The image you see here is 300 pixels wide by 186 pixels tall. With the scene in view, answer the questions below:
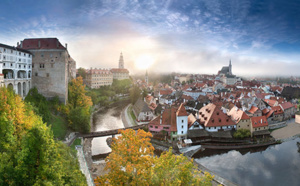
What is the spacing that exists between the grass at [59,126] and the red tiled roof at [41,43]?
10.9 m

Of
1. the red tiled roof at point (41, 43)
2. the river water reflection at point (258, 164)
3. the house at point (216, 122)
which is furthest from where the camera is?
the red tiled roof at point (41, 43)

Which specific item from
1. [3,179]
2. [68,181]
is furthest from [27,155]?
[68,181]

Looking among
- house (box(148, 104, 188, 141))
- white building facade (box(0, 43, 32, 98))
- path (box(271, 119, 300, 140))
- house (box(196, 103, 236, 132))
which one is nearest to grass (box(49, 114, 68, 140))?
white building facade (box(0, 43, 32, 98))

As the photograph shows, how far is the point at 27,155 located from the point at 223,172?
16.4 metres

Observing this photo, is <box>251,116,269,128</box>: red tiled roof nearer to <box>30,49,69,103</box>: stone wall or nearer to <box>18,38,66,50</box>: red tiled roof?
<box>30,49,69,103</box>: stone wall

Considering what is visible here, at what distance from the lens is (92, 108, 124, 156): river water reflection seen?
71.6 feet

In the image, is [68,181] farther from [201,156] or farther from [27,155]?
[201,156]

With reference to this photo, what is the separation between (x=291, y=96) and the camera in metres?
51.3

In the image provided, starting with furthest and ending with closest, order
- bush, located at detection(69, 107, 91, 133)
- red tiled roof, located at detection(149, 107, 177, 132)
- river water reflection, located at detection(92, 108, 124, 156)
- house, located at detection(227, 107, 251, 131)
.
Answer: house, located at detection(227, 107, 251, 131)
bush, located at detection(69, 107, 91, 133)
red tiled roof, located at detection(149, 107, 177, 132)
river water reflection, located at detection(92, 108, 124, 156)

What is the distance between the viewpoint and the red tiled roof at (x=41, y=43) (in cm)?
2727

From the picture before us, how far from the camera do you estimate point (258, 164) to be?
18.9 meters

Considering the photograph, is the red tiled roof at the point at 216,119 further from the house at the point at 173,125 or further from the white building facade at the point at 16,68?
the white building facade at the point at 16,68

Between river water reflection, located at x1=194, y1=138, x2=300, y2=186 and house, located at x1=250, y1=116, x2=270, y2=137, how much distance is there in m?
2.29

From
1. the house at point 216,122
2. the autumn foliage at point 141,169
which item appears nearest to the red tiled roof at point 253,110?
the house at point 216,122
